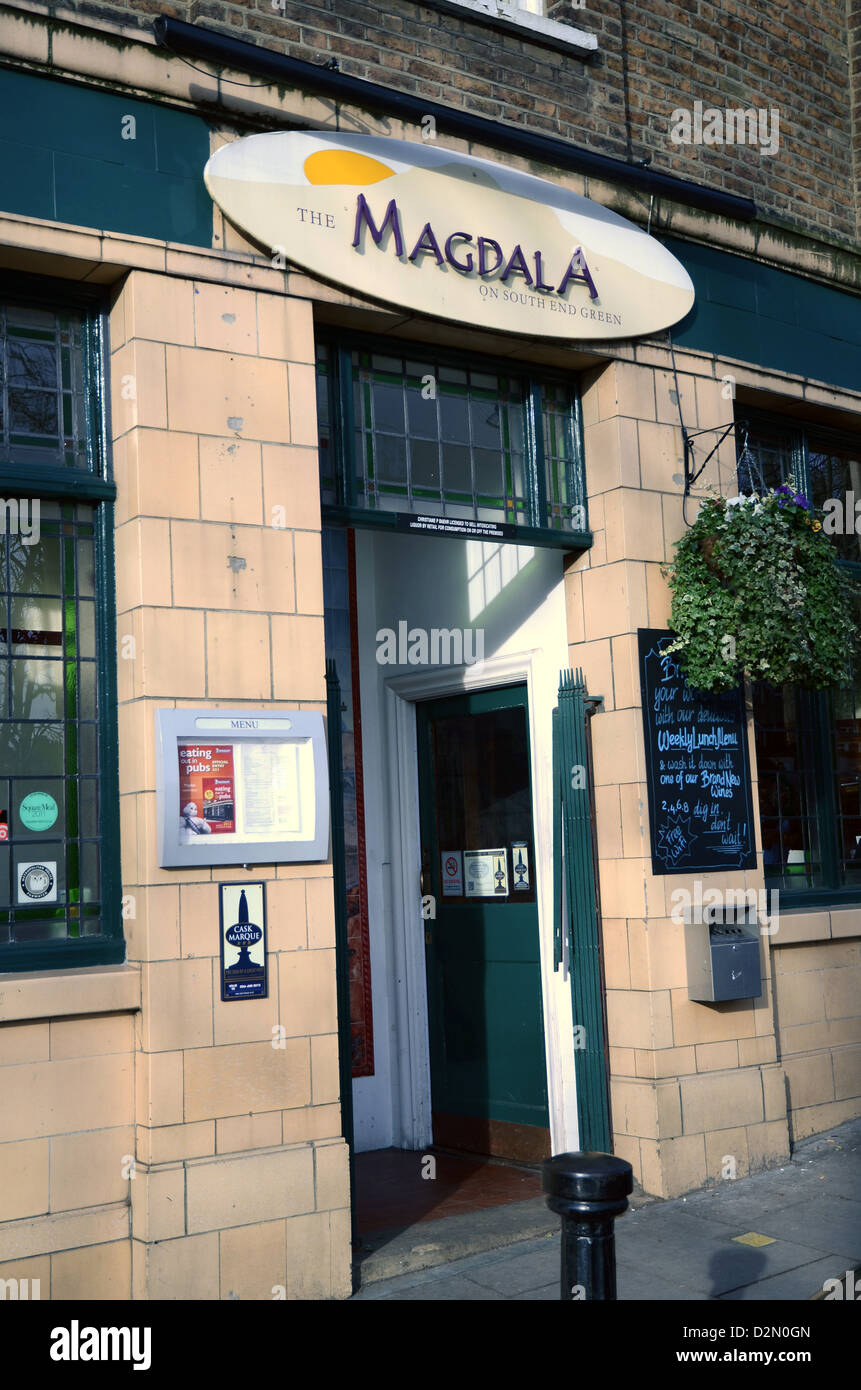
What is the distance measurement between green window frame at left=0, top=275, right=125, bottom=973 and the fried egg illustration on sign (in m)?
0.95

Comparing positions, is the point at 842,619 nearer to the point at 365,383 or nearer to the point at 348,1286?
the point at 365,383

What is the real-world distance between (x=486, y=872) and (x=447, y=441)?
8.68ft

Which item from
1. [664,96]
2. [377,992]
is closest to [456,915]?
[377,992]

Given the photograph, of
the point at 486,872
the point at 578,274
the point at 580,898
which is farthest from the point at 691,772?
the point at 578,274

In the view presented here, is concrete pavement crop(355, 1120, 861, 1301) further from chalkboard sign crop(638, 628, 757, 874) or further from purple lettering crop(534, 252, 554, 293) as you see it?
purple lettering crop(534, 252, 554, 293)

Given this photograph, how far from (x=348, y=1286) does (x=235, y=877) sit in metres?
1.75

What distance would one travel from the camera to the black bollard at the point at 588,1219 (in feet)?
11.7

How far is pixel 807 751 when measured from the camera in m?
8.36

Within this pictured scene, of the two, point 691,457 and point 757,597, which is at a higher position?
point 691,457

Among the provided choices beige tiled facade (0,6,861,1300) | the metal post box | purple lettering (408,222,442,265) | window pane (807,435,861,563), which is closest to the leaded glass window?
beige tiled facade (0,6,861,1300)

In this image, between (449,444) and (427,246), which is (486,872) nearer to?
(449,444)

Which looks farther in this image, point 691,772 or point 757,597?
point 691,772

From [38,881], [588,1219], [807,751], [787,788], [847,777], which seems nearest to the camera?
[588,1219]

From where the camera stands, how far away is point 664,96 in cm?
779
